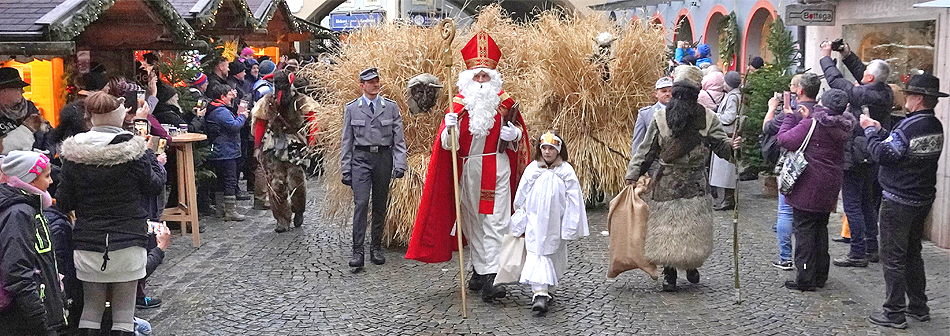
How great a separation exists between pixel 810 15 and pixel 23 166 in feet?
28.7

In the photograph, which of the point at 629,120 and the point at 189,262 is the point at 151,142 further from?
the point at 629,120

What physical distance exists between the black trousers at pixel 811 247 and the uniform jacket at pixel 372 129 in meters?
3.17

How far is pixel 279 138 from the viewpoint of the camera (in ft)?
31.9

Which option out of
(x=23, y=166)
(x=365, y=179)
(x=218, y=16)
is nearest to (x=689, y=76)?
(x=365, y=179)

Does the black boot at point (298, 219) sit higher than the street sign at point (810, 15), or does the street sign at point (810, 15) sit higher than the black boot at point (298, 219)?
the street sign at point (810, 15)

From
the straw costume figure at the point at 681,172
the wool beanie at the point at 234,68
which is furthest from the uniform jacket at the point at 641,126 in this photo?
the wool beanie at the point at 234,68

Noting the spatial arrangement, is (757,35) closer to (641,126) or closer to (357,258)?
(641,126)

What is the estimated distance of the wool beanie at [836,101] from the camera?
6762 millimetres

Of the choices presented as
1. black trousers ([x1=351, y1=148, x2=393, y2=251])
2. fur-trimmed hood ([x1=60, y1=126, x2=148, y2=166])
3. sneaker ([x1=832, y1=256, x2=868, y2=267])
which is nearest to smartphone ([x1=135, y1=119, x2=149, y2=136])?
black trousers ([x1=351, y1=148, x2=393, y2=251])

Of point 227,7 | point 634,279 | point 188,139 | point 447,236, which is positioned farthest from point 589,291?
point 227,7

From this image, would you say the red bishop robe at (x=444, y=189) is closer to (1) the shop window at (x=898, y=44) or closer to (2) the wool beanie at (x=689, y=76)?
(2) the wool beanie at (x=689, y=76)

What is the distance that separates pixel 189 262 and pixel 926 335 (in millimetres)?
5790

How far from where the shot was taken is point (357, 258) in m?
8.04

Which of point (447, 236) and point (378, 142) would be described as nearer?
point (447, 236)
